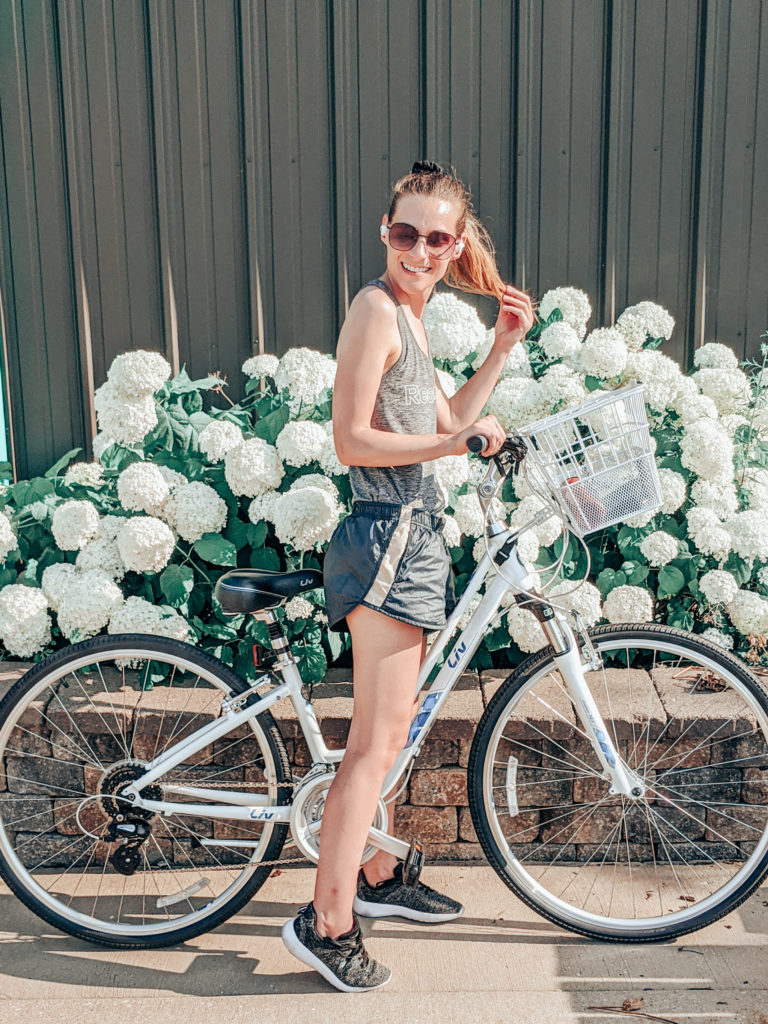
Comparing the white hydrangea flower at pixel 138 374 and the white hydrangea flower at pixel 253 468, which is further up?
the white hydrangea flower at pixel 138 374

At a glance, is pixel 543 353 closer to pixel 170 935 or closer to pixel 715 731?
pixel 715 731

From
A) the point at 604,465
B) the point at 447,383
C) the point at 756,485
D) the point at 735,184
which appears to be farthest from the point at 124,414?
the point at 735,184

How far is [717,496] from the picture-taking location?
3215mm

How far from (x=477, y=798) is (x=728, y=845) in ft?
2.94

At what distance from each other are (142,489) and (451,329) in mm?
1160

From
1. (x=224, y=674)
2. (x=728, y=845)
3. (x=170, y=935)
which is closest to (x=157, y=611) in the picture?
(x=224, y=674)

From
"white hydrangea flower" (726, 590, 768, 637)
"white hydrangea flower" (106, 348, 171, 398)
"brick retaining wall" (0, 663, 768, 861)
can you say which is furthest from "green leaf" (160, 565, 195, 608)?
"white hydrangea flower" (726, 590, 768, 637)

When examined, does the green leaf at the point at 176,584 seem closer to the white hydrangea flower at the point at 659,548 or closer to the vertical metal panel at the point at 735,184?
the white hydrangea flower at the point at 659,548

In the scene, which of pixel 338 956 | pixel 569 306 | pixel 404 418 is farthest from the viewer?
pixel 569 306

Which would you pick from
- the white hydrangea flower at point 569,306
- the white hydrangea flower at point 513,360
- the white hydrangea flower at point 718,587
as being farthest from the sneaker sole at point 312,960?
the white hydrangea flower at point 569,306

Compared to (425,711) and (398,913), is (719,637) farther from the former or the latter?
(398,913)

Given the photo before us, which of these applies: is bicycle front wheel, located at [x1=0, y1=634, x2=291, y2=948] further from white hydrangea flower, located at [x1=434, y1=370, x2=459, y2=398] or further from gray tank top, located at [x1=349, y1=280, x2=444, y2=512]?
white hydrangea flower, located at [x1=434, y1=370, x2=459, y2=398]

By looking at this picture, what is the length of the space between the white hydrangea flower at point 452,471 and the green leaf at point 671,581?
716mm

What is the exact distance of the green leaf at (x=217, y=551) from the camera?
10.2 feet
